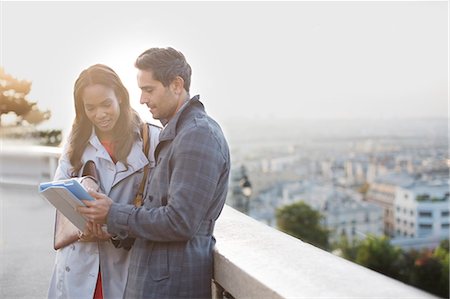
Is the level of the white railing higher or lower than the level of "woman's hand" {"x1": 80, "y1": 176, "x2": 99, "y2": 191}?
lower

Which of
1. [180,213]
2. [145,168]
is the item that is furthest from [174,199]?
[145,168]

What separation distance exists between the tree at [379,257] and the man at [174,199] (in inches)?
1917

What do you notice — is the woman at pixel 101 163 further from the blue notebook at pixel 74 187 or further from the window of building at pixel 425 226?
the window of building at pixel 425 226

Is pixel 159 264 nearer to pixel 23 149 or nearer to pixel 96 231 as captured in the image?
pixel 96 231

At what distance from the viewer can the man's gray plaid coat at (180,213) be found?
1459 millimetres

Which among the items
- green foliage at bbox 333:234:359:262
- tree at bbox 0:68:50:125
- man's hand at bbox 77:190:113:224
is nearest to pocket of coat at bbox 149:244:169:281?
man's hand at bbox 77:190:113:224

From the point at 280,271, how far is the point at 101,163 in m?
0.69

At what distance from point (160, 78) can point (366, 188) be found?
7886 centimetres

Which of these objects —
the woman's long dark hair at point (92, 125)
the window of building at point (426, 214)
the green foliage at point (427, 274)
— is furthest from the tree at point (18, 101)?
the window of building at point (426, 214)

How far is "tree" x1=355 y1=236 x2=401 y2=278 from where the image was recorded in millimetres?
48938

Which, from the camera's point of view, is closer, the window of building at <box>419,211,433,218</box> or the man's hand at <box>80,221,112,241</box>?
the man's hand at <box>80,221,112,241</box>

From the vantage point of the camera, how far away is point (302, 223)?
178 feet

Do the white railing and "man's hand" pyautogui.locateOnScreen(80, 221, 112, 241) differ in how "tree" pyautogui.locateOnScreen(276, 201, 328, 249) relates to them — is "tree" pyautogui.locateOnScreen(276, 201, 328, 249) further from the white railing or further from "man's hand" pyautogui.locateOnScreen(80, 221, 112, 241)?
"man's hand" pyautogui.locateOnScreen(80, 221, 112, 241)

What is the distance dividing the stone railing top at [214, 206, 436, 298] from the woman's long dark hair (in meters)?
0.40
